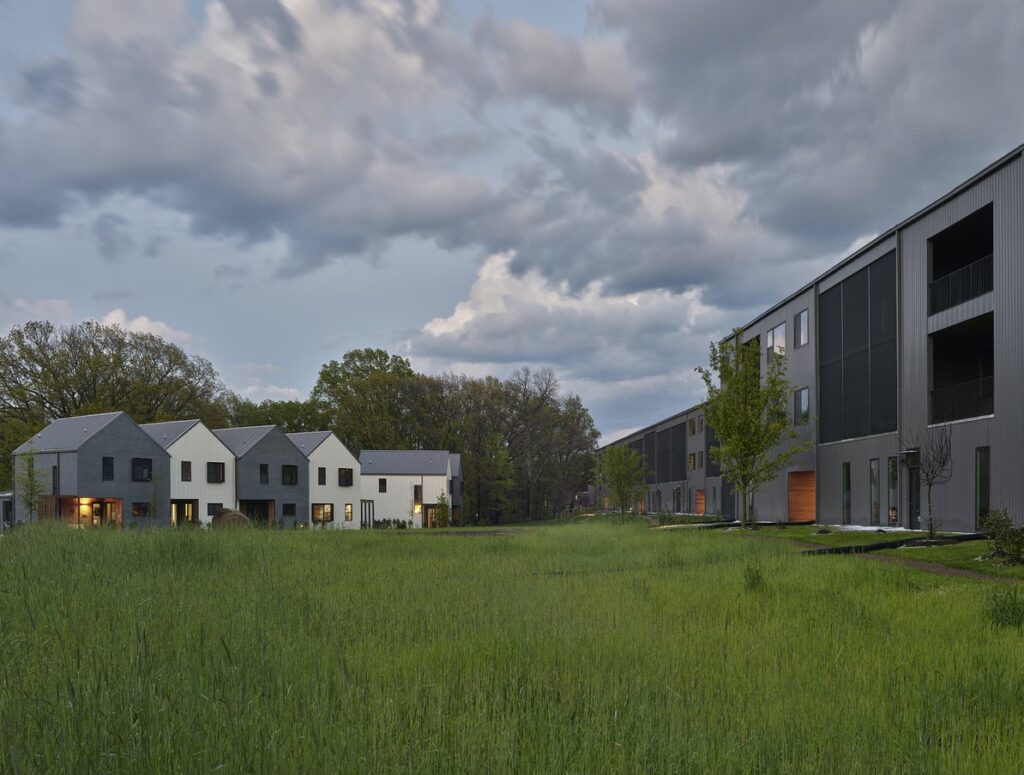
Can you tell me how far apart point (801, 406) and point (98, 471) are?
41153 mm

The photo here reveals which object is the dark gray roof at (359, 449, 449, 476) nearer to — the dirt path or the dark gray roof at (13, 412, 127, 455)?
the dark gray roof at (13, 412, 127, 455)

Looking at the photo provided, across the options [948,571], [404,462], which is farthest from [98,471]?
[948,571]

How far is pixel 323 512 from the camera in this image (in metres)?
64.8

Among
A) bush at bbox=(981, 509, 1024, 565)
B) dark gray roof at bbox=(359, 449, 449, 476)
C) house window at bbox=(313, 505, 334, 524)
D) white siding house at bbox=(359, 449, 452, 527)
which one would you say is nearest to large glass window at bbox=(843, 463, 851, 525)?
bush at bbox=(981, 509, 1024, 565)

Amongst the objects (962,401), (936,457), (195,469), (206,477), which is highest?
(962,401)

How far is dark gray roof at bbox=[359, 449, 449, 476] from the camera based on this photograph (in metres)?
74.4

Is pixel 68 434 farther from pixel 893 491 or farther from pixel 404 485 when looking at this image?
pixel 893 491

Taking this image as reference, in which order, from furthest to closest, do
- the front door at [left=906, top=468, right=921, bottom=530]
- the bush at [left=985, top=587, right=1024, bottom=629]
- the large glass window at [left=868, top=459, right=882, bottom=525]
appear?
the large glass window at [left=868, top=459, right=882, bottom=525] < the front door at [left=906, top=468, right=921, bottom=530] < the bush at [left=985, top=587, right=1024, bottom=629]

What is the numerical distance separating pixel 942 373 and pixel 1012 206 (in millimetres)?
7477

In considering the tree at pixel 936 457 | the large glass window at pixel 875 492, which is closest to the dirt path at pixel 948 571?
the tree at pixel 936 457

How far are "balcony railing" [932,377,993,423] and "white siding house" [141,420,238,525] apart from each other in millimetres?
43557

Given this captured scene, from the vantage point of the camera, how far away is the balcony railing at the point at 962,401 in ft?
87.4

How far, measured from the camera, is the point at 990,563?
675 inches

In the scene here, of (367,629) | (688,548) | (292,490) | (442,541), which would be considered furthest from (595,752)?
(292,490)
